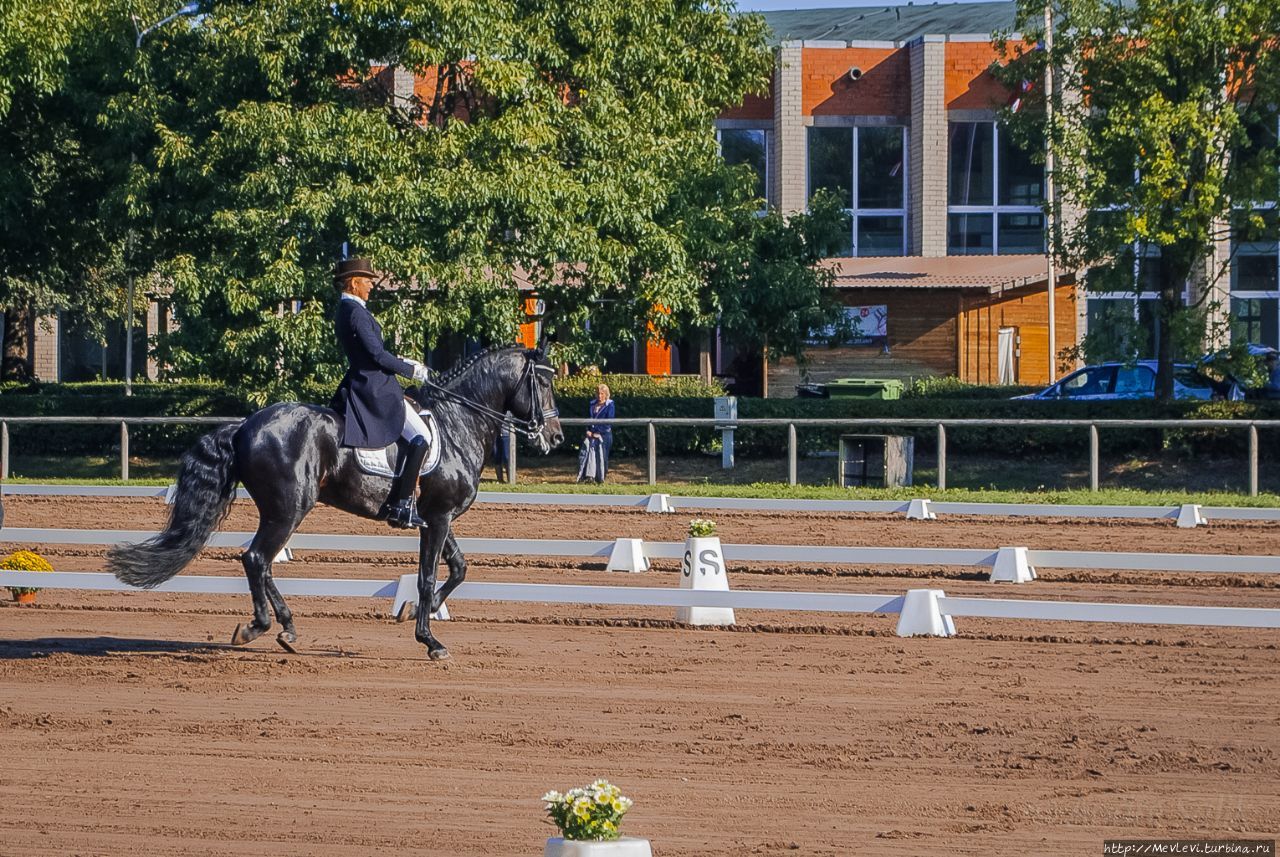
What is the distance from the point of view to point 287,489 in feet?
33.7

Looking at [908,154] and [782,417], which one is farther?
[908,154]

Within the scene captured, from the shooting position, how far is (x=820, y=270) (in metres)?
33.4

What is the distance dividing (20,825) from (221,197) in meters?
19.6

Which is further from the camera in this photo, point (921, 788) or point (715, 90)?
point (715, 90)

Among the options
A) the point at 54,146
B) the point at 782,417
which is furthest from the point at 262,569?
the point at 54,146

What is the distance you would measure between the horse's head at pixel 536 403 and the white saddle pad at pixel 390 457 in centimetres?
72

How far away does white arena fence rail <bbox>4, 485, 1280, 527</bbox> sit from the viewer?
63.6ft

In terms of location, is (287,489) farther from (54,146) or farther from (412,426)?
(54,146)

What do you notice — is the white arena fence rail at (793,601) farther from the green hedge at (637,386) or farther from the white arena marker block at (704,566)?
the green hedge at (637,386)

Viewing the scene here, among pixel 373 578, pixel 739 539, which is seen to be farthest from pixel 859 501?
pixel 373 578

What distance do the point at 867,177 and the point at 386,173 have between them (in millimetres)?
23250

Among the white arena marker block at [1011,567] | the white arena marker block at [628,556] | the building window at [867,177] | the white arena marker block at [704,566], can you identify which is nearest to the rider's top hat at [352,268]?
the white arena marker block at [704,566]

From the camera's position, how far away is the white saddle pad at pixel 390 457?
1048 cm

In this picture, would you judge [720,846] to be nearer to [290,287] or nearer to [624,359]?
[290,287]
